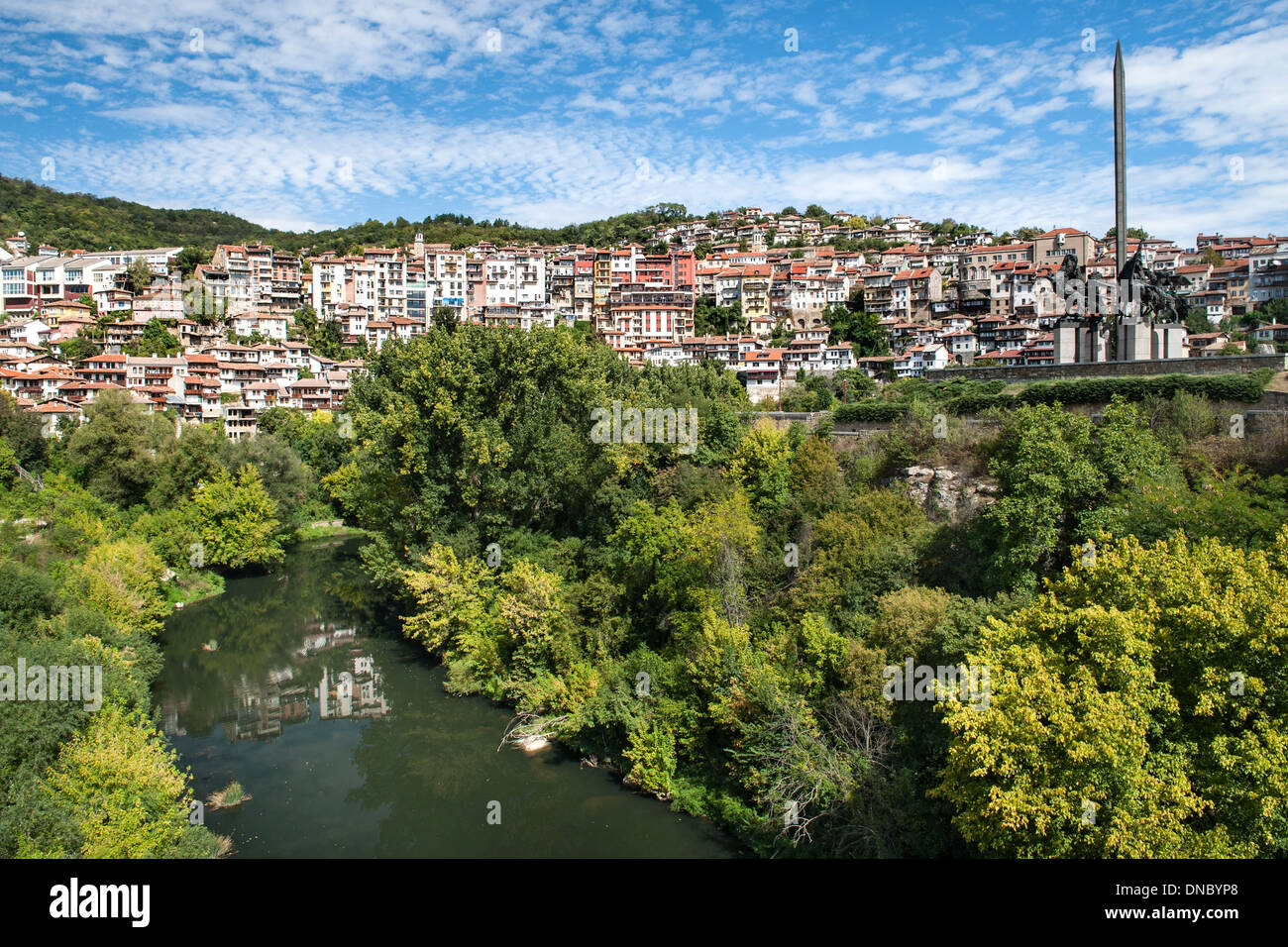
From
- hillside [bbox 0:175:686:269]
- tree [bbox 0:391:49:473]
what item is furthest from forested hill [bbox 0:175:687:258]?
tree [bbox 0:391:49:473]

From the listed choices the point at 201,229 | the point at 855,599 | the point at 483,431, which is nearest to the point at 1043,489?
the point at 855,599

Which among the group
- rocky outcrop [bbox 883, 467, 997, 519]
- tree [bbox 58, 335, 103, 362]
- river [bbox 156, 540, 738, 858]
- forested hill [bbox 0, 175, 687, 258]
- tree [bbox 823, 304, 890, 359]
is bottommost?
river [bbox 156, 540, 738, 858]

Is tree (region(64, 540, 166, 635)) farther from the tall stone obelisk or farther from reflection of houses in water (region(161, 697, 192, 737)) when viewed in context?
the tall stone obelisk

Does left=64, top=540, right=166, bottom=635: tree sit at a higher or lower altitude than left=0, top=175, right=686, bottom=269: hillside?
lower

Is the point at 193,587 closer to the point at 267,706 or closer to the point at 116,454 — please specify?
the point at 116,454

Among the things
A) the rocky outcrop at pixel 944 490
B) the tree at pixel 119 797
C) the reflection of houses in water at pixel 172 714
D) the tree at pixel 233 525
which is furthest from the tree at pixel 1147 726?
the tree at pixel 233 525
